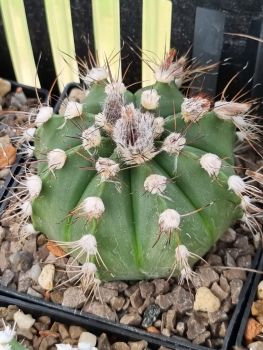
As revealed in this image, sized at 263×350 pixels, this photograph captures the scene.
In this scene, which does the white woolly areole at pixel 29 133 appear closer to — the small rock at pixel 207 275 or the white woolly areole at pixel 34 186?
the white woolly areole at pixel 34 186

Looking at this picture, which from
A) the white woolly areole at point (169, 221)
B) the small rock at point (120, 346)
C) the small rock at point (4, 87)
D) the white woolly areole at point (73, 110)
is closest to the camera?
the white woolly areole at point (169, 221)

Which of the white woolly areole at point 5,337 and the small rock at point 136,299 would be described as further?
the small rock at point 136,299

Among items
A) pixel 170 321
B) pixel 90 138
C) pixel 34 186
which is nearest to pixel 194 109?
pixel 90 138

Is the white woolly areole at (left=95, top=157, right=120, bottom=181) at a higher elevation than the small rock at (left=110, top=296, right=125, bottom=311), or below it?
higher

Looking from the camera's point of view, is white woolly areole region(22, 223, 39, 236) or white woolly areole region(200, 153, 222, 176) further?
white woolly areole region(22, 223, 39, 236)

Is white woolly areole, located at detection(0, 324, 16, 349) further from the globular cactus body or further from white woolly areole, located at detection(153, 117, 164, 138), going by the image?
white woolly areole, located at detection(153, 117, 164, 138)

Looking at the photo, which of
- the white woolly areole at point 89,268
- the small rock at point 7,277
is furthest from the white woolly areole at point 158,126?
the small rock at point 7,277

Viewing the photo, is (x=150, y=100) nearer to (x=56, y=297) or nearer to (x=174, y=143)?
(x=174, y=143)

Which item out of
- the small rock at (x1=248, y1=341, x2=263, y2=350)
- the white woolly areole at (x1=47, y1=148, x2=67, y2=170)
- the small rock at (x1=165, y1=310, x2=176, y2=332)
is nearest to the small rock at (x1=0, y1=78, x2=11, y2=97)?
the white woolly areole at (x1=47, y1=148, x2=67, y2=170)
